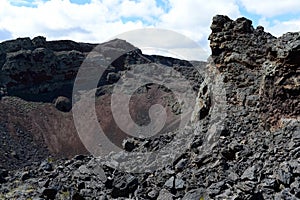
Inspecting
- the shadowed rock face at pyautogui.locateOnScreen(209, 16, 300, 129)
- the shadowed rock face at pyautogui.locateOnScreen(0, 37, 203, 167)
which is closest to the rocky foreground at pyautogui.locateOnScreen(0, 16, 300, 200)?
the shadowed rock face at pyautogui.locateOnScreen(209, 16, 300, 129)

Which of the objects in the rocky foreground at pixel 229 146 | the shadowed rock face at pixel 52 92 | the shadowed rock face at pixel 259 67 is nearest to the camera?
the rocky foreground at pixel 229 146

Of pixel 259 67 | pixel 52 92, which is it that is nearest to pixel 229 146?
pixel 259 67

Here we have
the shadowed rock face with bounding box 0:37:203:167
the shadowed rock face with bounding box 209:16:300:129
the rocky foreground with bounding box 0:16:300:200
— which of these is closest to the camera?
the rocky foreground with bounding box 0:16:300:200

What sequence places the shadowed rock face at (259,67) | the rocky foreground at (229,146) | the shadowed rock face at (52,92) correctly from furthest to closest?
the shadowed rock face at (52,92), the shadowed rock face at (259,67), the rocky foreground at (229,146)

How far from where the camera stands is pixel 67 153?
5278 cm

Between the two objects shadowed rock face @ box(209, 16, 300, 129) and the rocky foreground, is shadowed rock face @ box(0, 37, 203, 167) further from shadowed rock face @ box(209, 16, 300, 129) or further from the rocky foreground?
shadowed rock face @ box(209, 16, 300, 129)

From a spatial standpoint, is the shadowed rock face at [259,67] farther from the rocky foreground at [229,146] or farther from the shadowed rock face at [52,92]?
the shadowed rock face at [52,92]

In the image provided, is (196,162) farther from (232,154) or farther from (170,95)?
(170,95)

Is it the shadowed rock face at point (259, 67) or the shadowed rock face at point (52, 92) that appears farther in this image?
the shadowed rock face at point (52, 92)

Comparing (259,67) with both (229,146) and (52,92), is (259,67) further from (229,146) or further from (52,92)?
(52,92)

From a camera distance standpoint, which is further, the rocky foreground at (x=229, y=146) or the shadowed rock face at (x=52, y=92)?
the shadowed rock face at (x=52, y=92)

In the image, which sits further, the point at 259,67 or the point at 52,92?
the point at 52,92

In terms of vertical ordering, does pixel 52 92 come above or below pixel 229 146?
above

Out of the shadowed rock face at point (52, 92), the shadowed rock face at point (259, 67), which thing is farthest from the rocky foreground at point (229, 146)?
the shadowed rock face at point (52, 92)
